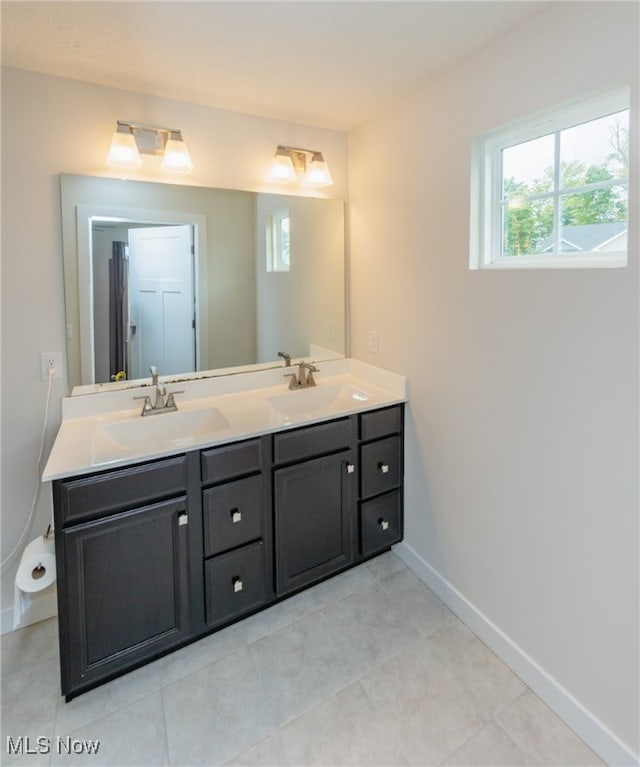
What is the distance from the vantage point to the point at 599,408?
4.41 feet

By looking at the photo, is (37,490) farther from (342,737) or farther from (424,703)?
(424,703)

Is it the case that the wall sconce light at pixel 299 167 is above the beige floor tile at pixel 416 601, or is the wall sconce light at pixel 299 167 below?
above

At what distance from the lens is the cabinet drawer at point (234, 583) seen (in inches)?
69.4

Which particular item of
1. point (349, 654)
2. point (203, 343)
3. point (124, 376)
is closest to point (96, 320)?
point (124, 376)

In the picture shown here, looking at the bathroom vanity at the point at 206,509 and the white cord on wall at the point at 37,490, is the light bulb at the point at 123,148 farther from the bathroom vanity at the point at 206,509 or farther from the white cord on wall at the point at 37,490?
the bathroom vanity at the point at 206,509

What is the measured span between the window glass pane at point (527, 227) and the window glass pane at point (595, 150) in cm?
11

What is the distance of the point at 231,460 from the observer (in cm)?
174

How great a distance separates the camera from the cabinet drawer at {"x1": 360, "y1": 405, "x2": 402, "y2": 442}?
2.11 meters

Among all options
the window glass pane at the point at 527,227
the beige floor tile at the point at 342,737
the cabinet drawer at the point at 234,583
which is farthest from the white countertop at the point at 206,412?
the beige floor tile at the point at 342,737

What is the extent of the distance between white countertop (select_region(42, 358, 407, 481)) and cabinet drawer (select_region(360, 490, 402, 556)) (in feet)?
1.69

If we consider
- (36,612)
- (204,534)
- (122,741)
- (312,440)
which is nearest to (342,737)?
(122,741)

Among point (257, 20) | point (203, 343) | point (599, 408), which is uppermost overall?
point (257, 20)

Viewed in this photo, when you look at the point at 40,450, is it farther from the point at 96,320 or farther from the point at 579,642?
the point at 579,642

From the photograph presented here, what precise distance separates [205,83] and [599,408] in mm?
1990
